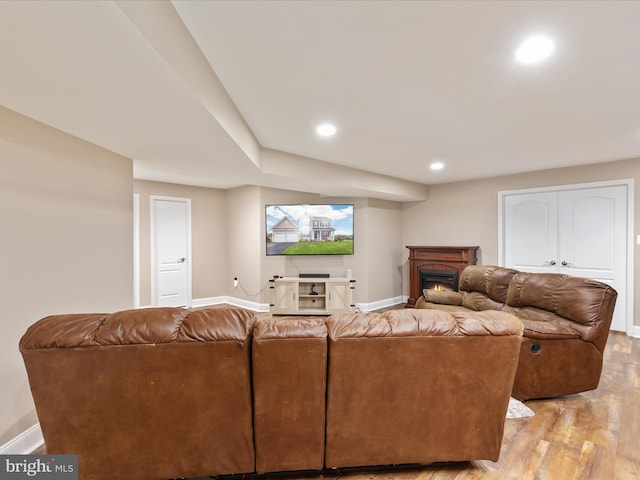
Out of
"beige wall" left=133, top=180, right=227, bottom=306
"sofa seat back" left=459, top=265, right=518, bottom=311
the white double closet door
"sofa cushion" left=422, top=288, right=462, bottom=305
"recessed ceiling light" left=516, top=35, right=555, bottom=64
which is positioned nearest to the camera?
"recessed ceiling light" left=516, top=35, right=555, bottom=64

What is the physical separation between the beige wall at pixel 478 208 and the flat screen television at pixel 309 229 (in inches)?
65.3

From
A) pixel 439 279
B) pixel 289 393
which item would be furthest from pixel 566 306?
pixel 439 279

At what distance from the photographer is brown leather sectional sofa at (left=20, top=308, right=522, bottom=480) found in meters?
1.27

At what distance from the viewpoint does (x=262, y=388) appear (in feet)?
4.39

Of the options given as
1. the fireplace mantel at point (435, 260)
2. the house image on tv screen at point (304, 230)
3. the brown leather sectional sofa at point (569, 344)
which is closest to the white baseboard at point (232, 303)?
the house image on tv screen at point (304, 230)

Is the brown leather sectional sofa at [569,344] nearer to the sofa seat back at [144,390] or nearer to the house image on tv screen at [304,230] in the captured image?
the sofa seat back at [144,390]

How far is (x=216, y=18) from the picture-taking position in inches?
54.9

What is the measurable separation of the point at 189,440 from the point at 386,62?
2.33 m

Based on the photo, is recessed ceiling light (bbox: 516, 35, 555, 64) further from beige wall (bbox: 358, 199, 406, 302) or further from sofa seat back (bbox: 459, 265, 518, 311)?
beige wall (bbox: 358, 199, 406, 302)

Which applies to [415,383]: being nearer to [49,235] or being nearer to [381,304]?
[49,235]

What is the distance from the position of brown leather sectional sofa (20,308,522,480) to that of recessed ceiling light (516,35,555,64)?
1.50m

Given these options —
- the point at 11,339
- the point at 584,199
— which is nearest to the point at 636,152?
the point at 584,199

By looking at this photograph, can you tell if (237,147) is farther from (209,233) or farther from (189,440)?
(209,233)

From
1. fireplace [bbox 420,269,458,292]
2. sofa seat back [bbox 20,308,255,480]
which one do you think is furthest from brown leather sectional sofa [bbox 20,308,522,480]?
fireplace [bbox 420,269,458,292]
